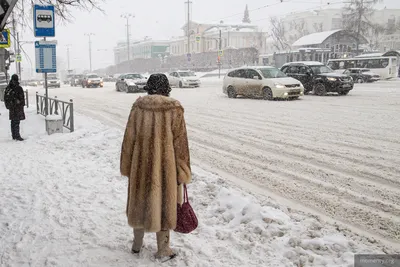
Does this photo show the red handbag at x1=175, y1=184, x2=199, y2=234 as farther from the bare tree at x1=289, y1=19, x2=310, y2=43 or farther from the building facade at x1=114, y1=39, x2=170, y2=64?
the building facade at x1=114, y1=39, x2=170, y2=64

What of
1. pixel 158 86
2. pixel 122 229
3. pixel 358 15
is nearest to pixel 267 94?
pixel 122 229

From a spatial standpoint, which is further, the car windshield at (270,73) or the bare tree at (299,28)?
the bare tree at (299,28)

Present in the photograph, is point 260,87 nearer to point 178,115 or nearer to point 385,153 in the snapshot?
point 385,153

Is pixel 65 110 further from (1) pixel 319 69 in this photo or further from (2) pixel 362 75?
(2) pixel 362 75

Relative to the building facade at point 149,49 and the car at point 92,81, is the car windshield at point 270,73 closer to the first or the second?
the car at point 92,81

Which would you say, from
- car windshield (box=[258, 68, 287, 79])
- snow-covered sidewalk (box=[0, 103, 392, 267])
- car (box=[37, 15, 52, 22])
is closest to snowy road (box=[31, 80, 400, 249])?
snow-covered sidewalk (box=[0, 103, 392, 267])

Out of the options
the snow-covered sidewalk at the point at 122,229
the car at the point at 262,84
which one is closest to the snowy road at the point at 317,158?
the snow-covered sidewalk at the point at 122,229

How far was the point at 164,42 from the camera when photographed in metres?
109

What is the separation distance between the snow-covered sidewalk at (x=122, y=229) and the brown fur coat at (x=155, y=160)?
20.7 inches

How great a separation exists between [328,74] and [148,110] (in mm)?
18686

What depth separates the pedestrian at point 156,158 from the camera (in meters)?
Answer: 3.18

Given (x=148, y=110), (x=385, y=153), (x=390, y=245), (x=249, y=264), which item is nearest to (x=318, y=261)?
(x=249, y=264)

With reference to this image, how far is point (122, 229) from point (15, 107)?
6.73 meters

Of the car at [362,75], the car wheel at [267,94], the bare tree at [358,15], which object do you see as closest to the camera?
the car wheel at [267,94]
